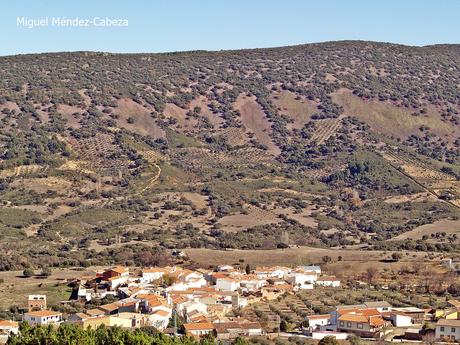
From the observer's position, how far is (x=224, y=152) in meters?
152

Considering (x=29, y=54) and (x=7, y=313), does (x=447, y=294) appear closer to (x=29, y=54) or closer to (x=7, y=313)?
(x=7, y=313)

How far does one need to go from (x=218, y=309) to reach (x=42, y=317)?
1145cm

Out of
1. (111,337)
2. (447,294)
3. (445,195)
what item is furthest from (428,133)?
(111,337)

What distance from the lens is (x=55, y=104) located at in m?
158

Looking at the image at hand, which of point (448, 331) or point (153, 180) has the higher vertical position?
point (153, 180)

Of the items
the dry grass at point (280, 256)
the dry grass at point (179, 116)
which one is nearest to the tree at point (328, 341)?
the dry grass at point (280, 256)

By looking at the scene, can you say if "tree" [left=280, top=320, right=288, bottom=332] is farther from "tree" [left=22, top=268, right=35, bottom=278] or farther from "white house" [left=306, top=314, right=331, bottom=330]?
"tree" [left=22, top=268, right=35, bottom=278]

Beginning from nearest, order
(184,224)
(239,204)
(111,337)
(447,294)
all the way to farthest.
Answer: (111,337)
(447,294)
(184,224)
(239,204)

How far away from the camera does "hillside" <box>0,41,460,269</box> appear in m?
116

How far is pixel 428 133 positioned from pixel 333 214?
40648 millimetres

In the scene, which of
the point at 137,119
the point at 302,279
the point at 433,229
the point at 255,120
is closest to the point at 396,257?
the point at 302,279

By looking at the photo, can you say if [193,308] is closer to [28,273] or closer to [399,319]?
[399,319]

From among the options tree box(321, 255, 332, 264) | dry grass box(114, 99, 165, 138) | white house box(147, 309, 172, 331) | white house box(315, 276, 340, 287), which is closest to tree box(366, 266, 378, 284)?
white house box(315, 276, 340, 287)

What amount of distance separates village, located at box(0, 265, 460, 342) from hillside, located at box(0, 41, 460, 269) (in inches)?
497
